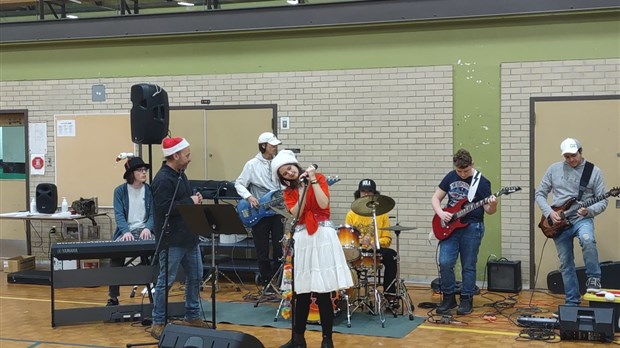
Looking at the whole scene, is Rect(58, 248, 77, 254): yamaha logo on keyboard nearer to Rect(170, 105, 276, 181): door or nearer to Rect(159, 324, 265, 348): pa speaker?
Rect(159, 324, 265, 348): pa speaker

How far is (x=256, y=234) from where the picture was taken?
8992mm

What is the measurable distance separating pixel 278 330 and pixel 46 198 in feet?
17.0

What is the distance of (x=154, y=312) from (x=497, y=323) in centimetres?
355

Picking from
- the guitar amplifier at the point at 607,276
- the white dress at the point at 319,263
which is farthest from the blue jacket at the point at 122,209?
the guitar amplifier at the point at 607,276

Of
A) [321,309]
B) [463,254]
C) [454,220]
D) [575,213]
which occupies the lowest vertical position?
[321,309]

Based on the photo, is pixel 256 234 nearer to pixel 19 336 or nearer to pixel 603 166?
pixel 19 336

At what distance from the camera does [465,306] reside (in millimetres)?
8008

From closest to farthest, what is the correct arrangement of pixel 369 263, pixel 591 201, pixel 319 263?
1. pixel 319 263
2. pixel 591 201
3. pixel 369 263

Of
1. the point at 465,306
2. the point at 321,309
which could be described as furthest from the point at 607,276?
the point at 321,309

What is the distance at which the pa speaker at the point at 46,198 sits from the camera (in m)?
10.9

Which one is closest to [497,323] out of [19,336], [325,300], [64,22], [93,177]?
[325,300]

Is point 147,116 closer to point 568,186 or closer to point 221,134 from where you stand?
point 221,134

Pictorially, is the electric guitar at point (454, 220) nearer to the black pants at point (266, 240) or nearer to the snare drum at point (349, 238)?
the snare drum at point (349, 238)

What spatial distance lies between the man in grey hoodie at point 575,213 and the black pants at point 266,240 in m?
3.20
